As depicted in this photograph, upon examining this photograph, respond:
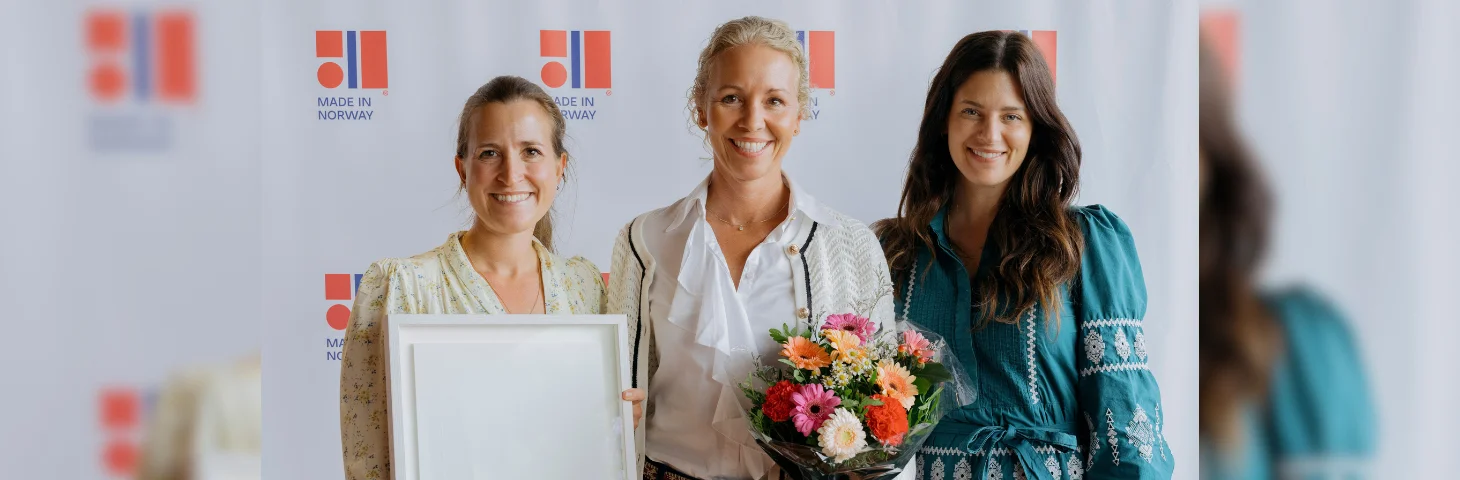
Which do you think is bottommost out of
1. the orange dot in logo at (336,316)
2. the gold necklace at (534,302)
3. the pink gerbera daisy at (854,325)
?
the orange dot in logo at (336,316)

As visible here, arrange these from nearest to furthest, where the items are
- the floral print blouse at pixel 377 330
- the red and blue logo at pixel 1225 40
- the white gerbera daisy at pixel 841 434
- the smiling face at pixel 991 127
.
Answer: the white gerbera daisy at pixel 841 434, the floral print blouse at pixel 377 330, the smiling face at pixel 991 127, the red and blue logo at pixel 1225 40

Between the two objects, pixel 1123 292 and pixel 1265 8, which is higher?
pixel 1265 8

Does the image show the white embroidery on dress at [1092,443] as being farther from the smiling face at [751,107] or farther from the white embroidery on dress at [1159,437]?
the smiling face at [751,107]

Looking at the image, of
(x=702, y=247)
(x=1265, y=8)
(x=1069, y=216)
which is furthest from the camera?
(x=1265, y=8)

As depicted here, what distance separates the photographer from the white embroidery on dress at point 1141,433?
2801 millimetres

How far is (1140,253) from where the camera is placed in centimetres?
386

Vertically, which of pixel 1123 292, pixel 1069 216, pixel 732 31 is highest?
pixel 732 31

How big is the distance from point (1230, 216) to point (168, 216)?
12.7 feet

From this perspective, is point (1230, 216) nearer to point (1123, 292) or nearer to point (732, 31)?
point (1123, 292)

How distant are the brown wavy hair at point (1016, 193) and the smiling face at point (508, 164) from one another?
1088mm

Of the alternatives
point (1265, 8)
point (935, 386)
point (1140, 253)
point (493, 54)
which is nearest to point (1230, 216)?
point (1140, 253)

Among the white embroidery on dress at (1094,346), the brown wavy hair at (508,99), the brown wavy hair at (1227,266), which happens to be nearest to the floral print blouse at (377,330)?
the brown wavy hair at (508,99)

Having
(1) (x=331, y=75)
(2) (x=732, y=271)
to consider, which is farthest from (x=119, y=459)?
(2) (x=732, y=271)

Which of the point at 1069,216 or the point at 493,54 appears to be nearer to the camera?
the point at 1069,216
